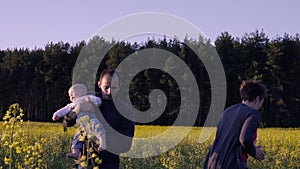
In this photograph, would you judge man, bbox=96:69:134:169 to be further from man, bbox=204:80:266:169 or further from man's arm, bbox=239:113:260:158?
man's arm, bbox=239:113:260:158

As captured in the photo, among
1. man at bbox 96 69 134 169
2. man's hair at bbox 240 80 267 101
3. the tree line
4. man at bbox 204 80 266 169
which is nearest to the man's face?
man at bbox 96 69 134 169

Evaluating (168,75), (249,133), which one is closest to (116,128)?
(249,133)

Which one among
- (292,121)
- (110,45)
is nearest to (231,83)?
(292,121)

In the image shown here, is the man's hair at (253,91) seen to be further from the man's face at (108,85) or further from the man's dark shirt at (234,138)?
the man's face at (108,85)

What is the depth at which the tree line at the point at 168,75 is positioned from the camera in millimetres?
46312

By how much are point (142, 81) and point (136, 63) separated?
8067 mm

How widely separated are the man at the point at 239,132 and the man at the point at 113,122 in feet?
2.52

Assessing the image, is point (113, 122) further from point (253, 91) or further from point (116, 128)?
point (253, 91)

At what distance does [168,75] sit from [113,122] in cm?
4248

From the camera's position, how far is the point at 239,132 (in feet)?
15.8

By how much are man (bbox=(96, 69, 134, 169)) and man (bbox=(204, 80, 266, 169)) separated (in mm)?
767

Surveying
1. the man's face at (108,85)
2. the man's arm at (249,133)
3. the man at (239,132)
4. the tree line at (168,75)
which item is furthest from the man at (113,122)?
the tree line at (168,75)

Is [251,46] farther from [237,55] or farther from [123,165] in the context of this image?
[123,165]

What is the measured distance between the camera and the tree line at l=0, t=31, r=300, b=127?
152 ft
